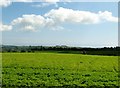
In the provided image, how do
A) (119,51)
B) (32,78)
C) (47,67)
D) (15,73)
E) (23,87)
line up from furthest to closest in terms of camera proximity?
(119,51) < (47,67) < (15,73) < (32,78) < (23,87)

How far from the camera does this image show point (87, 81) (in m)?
27.3

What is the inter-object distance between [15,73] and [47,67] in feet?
23.5

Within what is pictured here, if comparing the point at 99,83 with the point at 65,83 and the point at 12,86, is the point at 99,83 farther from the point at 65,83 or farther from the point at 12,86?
the point at 12,86

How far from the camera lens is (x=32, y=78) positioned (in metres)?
28.3

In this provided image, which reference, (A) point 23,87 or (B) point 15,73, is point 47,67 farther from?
(A) point 23,87

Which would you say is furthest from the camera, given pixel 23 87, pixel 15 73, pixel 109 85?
pixel 15 73

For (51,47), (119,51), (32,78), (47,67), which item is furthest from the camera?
(51,47)

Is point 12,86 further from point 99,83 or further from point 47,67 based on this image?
point 47,67

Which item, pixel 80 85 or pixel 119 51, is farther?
pixel 119 51

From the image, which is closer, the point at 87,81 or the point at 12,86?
the point at 12,86

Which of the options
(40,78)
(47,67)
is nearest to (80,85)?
(40,78)

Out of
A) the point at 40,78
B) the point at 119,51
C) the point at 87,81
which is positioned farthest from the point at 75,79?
the point at 119,51

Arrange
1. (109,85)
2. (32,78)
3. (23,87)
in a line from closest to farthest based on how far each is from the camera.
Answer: (23,87)
(109,85)
(32,78)

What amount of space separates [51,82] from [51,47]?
9222 cm
